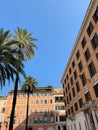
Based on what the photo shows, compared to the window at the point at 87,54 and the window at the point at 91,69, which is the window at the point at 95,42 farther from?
the window at the point at 91,69

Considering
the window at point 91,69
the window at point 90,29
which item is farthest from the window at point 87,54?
the window at point 90,29

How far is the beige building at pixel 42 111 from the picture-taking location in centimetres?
6444

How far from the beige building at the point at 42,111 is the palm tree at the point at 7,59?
5089cm

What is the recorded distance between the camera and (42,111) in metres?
68.0

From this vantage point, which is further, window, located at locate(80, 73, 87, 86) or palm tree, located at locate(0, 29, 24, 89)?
window, located at locate(80, 73, 87, 86)

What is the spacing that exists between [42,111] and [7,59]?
54.4 meters

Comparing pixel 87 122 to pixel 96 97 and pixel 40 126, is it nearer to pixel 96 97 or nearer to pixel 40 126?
pixel 96 97

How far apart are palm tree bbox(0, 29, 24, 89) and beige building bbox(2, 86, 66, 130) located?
167ft

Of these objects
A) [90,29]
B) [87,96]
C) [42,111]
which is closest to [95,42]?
[90,29]

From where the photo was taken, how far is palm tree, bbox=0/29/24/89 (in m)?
18.8

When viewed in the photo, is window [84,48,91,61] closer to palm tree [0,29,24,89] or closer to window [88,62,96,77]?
window [88,62,96,77]

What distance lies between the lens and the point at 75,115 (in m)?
35.6

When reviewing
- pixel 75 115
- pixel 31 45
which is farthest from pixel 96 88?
pixel 31 45

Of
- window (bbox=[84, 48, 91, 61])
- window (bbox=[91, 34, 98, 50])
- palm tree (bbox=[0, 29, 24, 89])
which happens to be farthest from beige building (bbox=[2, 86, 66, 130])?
palm tree (bbox=[0, 29, 24, 89])
